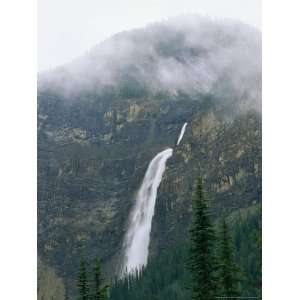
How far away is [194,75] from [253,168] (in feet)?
4.79

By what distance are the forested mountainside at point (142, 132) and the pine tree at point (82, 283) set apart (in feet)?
0.34

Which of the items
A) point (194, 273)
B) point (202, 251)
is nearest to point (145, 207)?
point (202, 251)

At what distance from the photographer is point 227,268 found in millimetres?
9758

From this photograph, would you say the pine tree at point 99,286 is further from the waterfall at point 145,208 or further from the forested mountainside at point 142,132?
the waterfall at point 145,208

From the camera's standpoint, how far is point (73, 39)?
34.9ft

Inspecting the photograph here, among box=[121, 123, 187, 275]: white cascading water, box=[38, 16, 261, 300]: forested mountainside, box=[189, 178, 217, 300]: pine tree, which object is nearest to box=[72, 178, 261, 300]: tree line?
box=[189, 178, 217, 300]: pine tree

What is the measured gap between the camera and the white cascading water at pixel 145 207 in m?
10.2

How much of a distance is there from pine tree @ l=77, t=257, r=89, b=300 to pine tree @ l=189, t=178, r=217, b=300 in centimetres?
139

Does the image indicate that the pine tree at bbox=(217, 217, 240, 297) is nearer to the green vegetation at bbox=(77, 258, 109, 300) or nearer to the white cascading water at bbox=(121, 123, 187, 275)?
A: the white cascading water at bbox=(121, 123, 187, 275)

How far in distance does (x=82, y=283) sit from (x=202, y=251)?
5.30 feet

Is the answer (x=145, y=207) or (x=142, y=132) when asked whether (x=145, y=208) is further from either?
(x=142, y=132)
